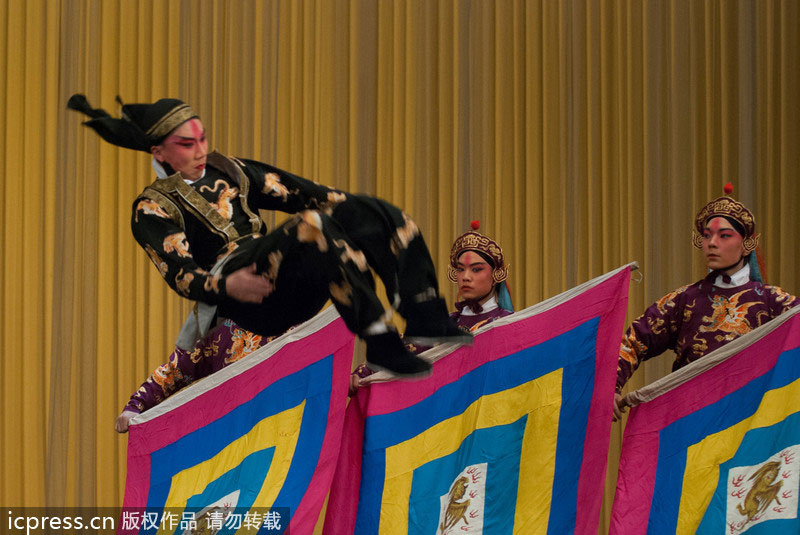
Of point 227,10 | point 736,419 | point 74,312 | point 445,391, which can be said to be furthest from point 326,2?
point 736,419

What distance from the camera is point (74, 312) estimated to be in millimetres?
5285

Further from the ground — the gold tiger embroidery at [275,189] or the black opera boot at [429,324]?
the gold tiger embroidery at [275,189]

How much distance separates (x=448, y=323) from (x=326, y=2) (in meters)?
3.28

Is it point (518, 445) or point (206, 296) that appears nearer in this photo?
point (206, 296)

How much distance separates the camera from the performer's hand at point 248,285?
8.14 ft

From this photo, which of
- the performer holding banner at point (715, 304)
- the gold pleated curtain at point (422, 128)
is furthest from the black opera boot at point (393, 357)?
the gold pleated curtain at point (422, 128)

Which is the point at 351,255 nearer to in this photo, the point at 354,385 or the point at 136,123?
the point at 136,123

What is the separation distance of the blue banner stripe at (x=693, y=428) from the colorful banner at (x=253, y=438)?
37.1 inches

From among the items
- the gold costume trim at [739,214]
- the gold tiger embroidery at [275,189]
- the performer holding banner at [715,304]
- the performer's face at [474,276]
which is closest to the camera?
the gold tiger embroidery at [275,189]

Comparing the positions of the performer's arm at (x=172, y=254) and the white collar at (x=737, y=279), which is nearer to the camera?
the performer's arm at (x=172, y=254)

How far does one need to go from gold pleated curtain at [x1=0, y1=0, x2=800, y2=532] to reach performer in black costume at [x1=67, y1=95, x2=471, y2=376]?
8.63 ft

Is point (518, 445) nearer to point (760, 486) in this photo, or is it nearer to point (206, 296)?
point (760, 486)

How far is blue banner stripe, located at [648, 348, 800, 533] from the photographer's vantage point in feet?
11.0

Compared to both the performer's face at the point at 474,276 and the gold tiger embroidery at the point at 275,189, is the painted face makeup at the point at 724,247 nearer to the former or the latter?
the performer's face at the point at 474,276
